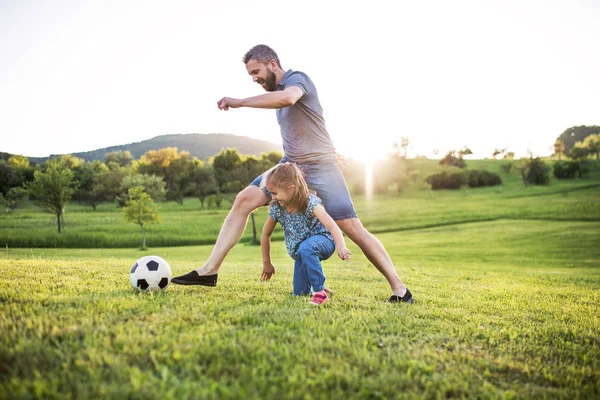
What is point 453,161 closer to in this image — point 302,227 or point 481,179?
point 481,179

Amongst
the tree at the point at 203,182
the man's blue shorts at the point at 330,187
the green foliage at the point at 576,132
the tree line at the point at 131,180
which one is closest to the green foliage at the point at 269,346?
the man's blue shorts at the point at 330,187

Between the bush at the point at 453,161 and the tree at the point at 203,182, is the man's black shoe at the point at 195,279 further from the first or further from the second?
the bush at the point at 453,161

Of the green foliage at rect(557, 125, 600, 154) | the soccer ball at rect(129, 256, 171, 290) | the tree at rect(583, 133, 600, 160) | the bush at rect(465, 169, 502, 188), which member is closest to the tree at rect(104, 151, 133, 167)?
the bush at rect(465, 169, 502, 188)

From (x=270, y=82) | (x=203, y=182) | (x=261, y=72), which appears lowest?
(x=270, y=82)

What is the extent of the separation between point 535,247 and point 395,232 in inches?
517

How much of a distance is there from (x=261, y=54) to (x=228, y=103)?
114 centimetres

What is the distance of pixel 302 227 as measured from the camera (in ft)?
17.7

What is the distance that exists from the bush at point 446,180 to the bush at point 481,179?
5.96 ft

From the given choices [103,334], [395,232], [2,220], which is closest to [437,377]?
[103,334]

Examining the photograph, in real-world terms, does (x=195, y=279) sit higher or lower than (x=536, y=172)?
lower

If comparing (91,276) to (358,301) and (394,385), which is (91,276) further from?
(394,385)

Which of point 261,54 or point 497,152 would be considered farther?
point 497,152

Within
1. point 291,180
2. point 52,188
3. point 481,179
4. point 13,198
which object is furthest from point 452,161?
point 291,180

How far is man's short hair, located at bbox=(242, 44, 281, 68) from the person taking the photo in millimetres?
5254
